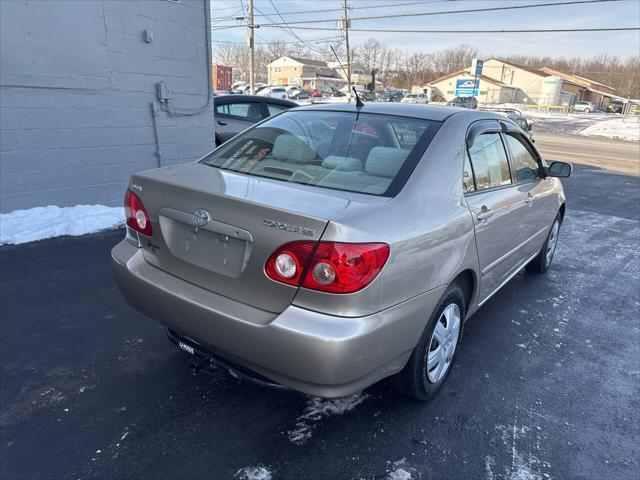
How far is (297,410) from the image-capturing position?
2.57 metres

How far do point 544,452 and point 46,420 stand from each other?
8.40ft

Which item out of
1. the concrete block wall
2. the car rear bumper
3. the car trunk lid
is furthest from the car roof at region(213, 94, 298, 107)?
the car rear bumper

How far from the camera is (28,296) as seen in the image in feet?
12.6

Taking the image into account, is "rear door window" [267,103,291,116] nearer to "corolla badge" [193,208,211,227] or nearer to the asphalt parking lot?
the asphalt parking lot

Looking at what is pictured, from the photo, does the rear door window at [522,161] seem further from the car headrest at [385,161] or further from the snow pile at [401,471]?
the snow pile at [401,471]

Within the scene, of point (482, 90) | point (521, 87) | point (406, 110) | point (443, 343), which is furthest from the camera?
point (521, 87)

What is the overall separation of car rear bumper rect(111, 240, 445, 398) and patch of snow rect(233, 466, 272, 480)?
441 mm

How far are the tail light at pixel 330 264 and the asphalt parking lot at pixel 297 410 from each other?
0.92m

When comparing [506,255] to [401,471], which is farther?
[506,255]

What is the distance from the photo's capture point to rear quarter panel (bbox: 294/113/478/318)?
194cm

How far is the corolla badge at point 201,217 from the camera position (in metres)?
2.17

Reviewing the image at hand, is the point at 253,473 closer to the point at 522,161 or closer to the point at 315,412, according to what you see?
the point at 315,412

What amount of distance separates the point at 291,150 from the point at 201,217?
859 mm

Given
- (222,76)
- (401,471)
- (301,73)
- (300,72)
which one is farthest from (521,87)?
(401,471)
